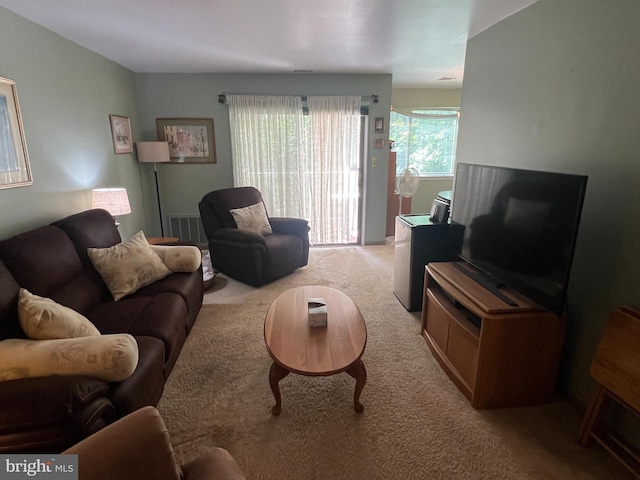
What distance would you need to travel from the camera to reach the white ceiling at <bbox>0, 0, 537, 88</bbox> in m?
2.21

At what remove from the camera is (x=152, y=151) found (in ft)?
13.2

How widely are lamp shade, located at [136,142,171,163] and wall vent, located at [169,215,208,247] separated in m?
0.88

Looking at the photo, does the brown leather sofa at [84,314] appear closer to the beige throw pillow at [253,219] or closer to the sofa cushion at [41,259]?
the sofa cushion at [41,259]

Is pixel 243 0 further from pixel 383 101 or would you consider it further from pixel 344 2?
pixel 383 101

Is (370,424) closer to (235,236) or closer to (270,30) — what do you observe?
(235,236)

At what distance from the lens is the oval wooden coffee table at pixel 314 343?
1696 mm

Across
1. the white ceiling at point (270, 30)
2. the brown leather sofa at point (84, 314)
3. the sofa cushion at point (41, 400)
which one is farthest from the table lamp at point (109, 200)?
the sofa cushion at point (41, 400)

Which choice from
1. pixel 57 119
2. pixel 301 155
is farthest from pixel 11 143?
pixel 301 155

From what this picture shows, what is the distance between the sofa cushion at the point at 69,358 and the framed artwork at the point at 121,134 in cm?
279

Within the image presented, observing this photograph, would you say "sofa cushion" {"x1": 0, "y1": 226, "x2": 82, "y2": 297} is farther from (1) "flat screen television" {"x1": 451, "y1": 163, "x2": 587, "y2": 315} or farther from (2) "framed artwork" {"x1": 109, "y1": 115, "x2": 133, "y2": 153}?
(1) "flat screen television" {"x1": 451, "y1": 163, "x2": 587, "y2": 315}

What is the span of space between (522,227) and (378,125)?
3.09 metres

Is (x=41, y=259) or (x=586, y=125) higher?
(x=586, y=125)

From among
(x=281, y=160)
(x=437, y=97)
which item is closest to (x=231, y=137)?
(x=281, y=160)

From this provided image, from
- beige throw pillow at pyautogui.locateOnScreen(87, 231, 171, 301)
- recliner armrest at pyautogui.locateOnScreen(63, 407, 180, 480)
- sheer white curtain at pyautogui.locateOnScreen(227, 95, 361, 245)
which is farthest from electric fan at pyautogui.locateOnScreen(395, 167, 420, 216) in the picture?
recliner armrest at pyautogui.locateOnScreen(63, 407, 180, 480)
